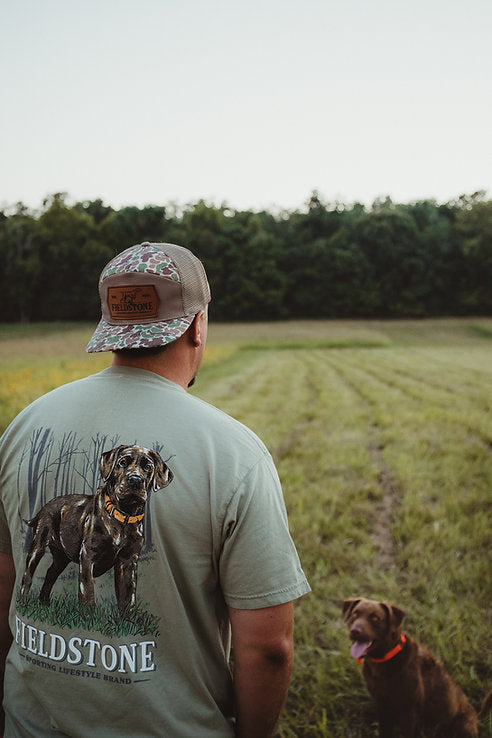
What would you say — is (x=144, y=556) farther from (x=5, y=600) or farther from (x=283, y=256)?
(x=283, y=256)

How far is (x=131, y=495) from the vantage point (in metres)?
1.05

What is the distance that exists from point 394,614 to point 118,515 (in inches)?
62.1

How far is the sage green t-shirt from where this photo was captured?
106 cm

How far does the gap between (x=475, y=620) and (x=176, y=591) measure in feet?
7.62

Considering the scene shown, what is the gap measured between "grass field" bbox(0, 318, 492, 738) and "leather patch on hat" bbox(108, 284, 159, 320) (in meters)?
1.88

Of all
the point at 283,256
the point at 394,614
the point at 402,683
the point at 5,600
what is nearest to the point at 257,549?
the point at 5,600

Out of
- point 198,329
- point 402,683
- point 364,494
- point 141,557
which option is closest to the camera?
point 141,557

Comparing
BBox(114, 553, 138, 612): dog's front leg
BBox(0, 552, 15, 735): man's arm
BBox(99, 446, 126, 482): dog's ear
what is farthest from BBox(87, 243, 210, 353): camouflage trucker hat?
BBox(0, 552, 15, 735): man's arm

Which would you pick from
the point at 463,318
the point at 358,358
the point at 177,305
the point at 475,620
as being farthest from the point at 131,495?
the point at 463,318

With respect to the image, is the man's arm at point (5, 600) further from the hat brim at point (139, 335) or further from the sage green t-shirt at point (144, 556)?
the hat brim at point (139, 335)

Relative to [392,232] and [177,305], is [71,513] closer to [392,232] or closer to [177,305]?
[177,305]

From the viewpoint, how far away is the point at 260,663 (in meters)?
1.14

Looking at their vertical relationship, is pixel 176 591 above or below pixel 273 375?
above

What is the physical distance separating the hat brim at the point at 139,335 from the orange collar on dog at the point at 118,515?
1.09 feet
